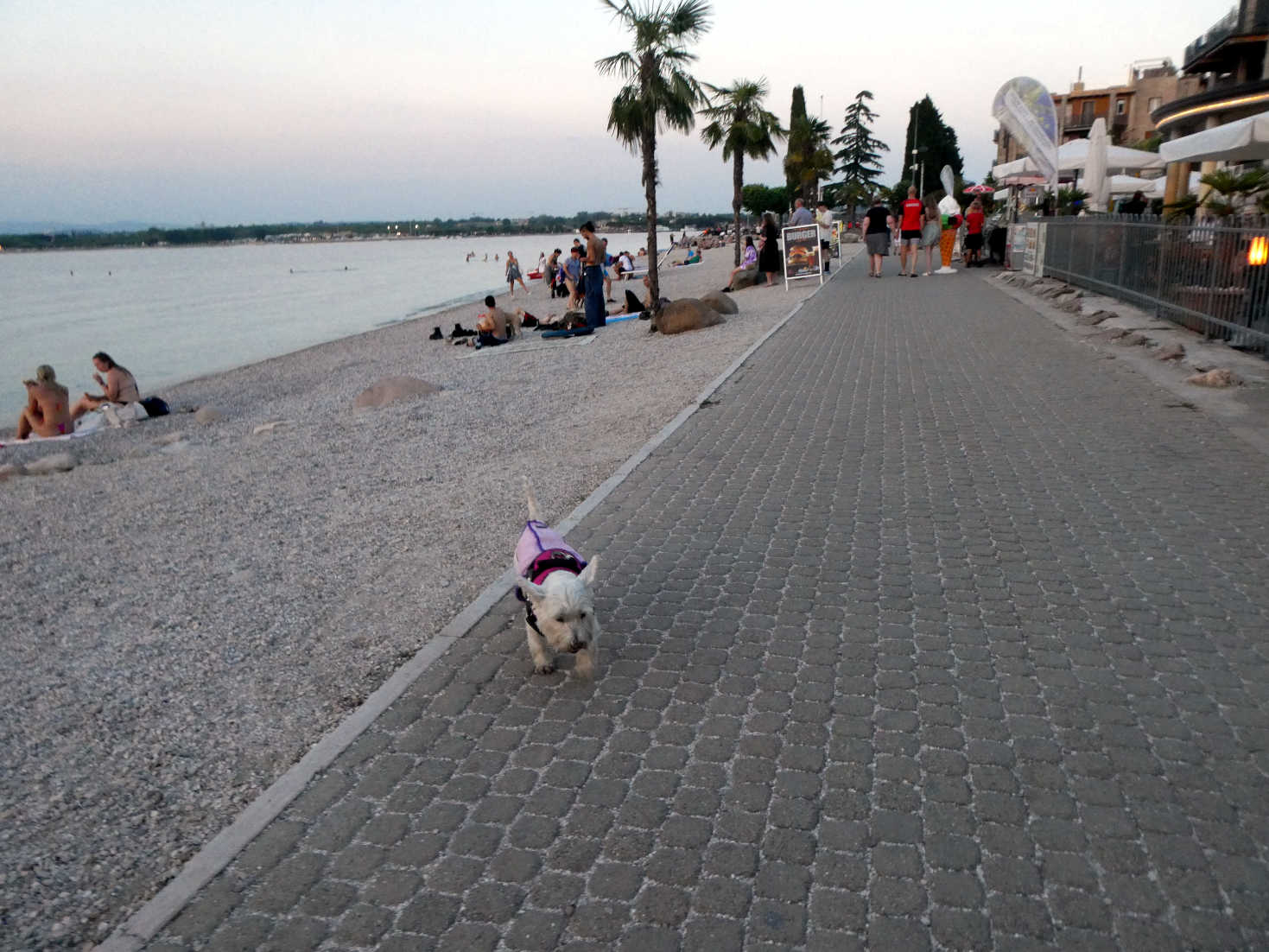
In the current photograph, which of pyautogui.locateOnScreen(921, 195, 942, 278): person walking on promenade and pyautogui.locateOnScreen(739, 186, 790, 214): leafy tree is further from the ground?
pyautogui.locateOnScreen(739, 186, 790, 214): leafy tree

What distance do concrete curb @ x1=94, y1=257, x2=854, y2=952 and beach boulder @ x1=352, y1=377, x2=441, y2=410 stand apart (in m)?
8.69

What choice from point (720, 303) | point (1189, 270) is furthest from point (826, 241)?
point (1189, 270)

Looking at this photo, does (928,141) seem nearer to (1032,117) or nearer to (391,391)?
(1032,117)

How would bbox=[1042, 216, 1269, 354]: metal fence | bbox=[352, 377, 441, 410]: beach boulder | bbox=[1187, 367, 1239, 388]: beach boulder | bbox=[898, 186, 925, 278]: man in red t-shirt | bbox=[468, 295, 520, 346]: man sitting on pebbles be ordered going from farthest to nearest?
bbox=[898, 186, 925, 278]: man in red t-shirt → bbox=[468, 295, 520, 346]: man sitting on pebbles → bbox=[352, 377, 441, 410]: beach boulder → bbox=[1042, 216, 1269, 354]: metal fence → bbox=[1187, 367, 1239, 388]: beach boulder

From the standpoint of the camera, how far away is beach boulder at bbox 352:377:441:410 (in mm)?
13516

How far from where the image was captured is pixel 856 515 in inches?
236

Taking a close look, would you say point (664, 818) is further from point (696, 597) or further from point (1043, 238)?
point (1043, 238)

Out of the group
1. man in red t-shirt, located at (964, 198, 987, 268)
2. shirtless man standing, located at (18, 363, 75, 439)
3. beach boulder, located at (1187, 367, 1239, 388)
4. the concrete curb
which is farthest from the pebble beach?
man in red t-shirt, located at (964, 198, 987, 268)

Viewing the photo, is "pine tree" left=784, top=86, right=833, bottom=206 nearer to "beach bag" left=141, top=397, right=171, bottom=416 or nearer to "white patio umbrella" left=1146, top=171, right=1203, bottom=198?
"white patio umbrella" left=1146, top=171, right=1203, bottom=198

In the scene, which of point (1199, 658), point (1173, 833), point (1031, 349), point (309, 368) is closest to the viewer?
point (1173, 833)

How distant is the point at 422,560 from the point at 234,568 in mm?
1548

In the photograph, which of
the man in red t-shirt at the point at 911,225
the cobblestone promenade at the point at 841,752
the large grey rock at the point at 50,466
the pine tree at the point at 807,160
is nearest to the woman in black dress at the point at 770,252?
the man in red t-shirt at the point at 911,225

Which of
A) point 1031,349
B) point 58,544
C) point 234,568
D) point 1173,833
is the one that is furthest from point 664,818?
point 1031,349

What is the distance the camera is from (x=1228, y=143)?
1207cm
